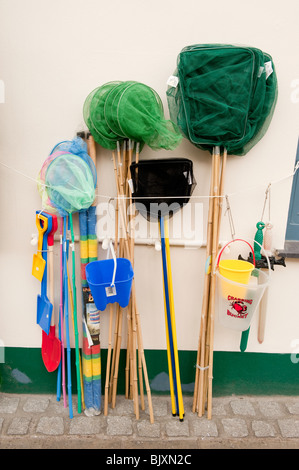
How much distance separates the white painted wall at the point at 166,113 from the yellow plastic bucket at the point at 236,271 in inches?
8.1

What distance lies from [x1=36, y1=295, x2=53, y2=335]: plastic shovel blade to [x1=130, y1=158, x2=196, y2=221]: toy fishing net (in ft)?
2.27

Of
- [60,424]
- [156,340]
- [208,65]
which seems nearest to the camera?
[208,65]

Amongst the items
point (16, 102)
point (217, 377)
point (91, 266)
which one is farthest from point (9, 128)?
point (217, 377)

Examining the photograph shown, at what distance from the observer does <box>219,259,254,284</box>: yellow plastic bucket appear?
148cm

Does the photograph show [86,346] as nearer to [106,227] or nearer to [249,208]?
[106,227]

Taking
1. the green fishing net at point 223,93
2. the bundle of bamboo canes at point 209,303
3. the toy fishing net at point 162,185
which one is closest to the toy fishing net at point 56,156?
the toy fishing net at point 162,185

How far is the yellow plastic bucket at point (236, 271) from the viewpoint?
1478 millimetres

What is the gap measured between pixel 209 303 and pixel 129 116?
3.38 feet

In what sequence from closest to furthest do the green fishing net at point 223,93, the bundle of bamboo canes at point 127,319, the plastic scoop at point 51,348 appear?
the green fishing net at point 223,93 → the bundle of bamboo canes at point 127,319 → the plastic scoop at point 51,348

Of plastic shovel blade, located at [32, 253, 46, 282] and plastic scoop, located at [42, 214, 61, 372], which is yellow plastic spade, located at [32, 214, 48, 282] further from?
plastic scoop, located at [42, 214, 61, 372]

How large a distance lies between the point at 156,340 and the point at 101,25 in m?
1.69

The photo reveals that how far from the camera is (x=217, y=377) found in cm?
193

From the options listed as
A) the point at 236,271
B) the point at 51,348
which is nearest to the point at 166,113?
the point at 236,271

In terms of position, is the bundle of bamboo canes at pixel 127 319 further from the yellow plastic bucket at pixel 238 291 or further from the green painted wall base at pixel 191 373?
the yellow plastic bucket at pixel 238 291
